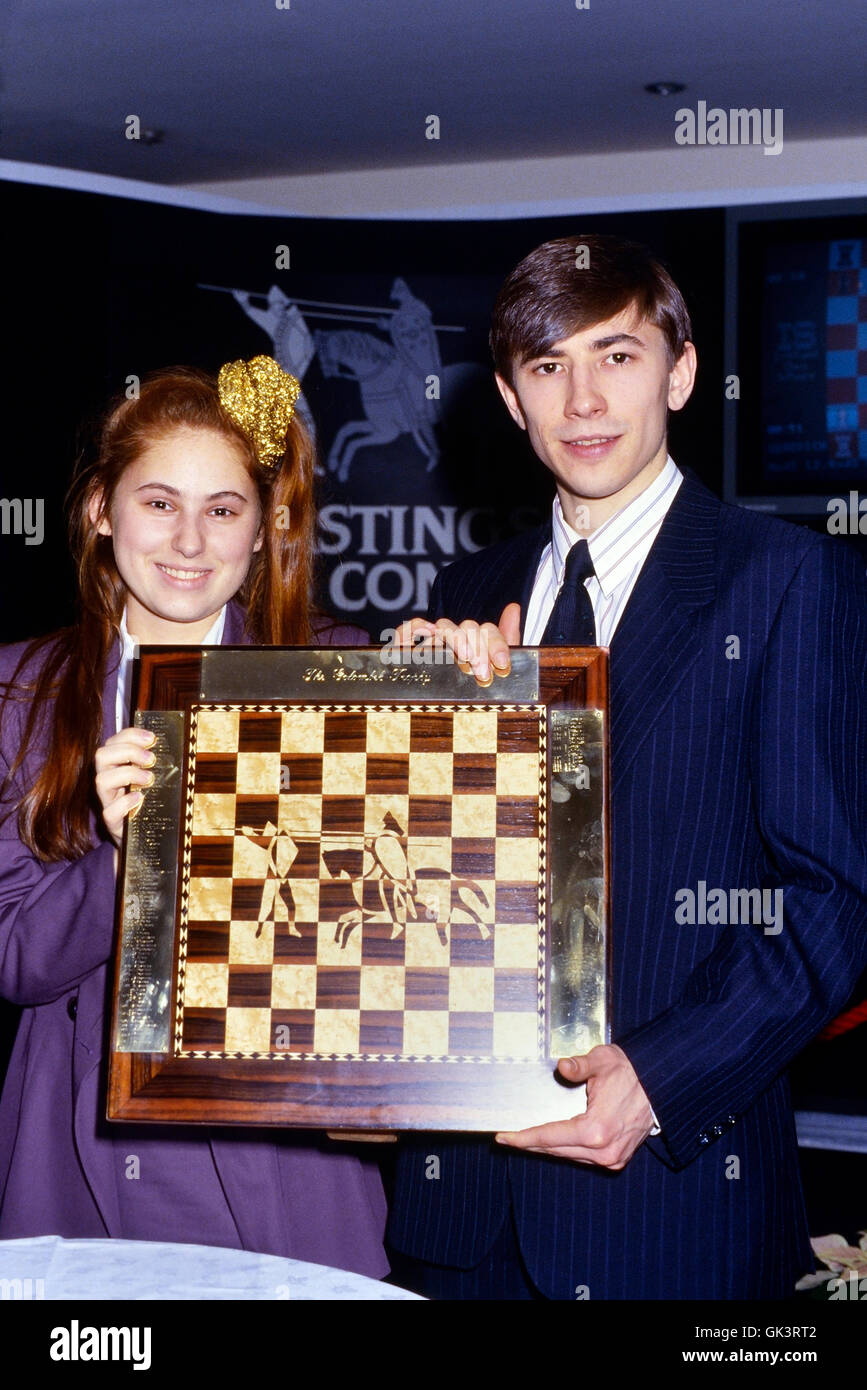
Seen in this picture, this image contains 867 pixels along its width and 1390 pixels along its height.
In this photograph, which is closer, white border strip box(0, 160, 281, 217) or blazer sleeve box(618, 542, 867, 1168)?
blazer sleeve box(618, 542, 867, 1168)

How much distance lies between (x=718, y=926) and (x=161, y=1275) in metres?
0.79

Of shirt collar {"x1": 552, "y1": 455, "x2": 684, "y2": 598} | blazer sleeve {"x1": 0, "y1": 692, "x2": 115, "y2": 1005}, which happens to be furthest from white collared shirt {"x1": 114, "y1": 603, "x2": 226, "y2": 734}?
shirt collar {"x1": 552, "y1": 455, "x2": 684, "y2": 598}

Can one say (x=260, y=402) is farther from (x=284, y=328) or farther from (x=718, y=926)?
(x=284, y=328)

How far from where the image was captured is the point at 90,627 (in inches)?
86.9

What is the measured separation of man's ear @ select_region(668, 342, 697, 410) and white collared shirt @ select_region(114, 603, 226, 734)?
0.77 meters

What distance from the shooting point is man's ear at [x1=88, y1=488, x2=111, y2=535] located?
7.09 ft

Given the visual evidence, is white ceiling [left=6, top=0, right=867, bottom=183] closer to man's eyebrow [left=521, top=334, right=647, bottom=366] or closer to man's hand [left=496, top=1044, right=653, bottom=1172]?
man's eyebrow [left=521, top=334, right=647, bottom=366]

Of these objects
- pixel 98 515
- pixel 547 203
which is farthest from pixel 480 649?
pixel 547 203

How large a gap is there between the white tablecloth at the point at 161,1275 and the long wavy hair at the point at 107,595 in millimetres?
A: 600

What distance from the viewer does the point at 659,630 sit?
73.9 inches

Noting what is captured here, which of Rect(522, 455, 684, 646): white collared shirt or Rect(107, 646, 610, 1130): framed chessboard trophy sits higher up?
Rect(522, 455, 684, 646): white collared shirt

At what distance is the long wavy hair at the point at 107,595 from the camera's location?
2033 millimetres

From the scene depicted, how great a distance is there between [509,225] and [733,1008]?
3.52 metres

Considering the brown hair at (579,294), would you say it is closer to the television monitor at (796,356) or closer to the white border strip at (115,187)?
the television monitor at (796,356)
